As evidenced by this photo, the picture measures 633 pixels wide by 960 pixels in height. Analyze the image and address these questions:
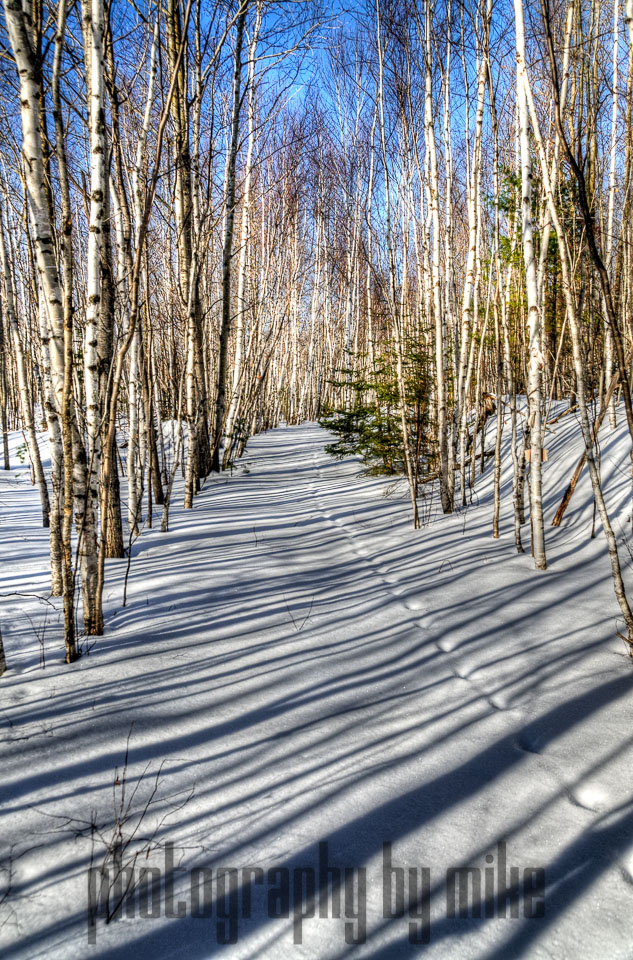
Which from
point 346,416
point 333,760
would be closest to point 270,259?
point 346,416

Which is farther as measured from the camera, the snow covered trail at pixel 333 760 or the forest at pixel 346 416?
the forest at pixel 346 416

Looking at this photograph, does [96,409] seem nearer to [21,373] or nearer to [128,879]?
[128,879]

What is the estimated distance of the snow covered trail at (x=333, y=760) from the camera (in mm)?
1438

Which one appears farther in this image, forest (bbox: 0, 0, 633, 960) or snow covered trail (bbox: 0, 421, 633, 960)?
forest (bbox: 0, 0, 633, 960)

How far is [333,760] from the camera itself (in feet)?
6.81

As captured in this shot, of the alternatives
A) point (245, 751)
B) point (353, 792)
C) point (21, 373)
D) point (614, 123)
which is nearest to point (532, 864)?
point (353, 792)

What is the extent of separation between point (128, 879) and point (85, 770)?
51 centimetres

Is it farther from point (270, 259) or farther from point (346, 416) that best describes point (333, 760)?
point (270, 259)

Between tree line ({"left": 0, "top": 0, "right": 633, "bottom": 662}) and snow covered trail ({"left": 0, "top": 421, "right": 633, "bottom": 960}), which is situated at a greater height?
tree line ({"left": 0, "top": 0, "right": 633, "bottom": 662})

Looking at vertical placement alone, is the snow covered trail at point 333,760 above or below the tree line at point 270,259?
below

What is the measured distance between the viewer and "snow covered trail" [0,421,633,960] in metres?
1.44

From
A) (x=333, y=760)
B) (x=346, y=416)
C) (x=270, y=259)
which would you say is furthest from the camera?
(x=270, y=259)

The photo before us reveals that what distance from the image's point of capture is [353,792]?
1898 millimetres

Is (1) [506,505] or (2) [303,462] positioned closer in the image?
(1) [506,505]
